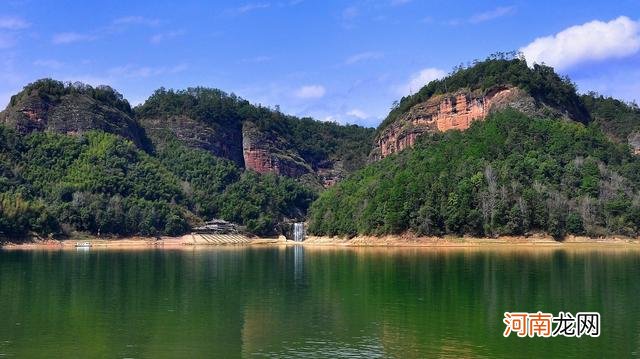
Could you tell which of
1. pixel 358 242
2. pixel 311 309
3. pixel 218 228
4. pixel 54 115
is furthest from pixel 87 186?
pixel 311 309

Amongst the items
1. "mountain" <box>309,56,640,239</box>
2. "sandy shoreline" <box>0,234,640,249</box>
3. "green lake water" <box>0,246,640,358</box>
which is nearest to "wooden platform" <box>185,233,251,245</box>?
"sandy shoreline" <box>0,234,640,249</box>

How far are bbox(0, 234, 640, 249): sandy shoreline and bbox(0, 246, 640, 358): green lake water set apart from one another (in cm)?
3746

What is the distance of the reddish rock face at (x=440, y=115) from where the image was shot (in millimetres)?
161250

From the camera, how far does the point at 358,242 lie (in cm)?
12925

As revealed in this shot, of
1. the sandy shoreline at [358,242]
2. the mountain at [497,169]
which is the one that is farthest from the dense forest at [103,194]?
the mountain at [497,169]

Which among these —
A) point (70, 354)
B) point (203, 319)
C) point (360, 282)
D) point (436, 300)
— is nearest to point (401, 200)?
point (360, 282)

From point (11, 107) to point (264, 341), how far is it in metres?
179

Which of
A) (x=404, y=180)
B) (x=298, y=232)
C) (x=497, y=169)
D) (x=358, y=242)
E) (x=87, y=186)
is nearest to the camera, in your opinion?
(x=497, y=169)

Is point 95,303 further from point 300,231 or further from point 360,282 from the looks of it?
point 300,231

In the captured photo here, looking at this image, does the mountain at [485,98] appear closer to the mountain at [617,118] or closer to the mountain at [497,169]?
Answer: the mountain at [497,169]

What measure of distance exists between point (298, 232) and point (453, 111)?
47.5 meters

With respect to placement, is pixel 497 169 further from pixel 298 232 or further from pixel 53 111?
pixel 53 111

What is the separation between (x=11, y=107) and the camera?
623 ft

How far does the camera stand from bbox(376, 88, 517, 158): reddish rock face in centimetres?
16125
